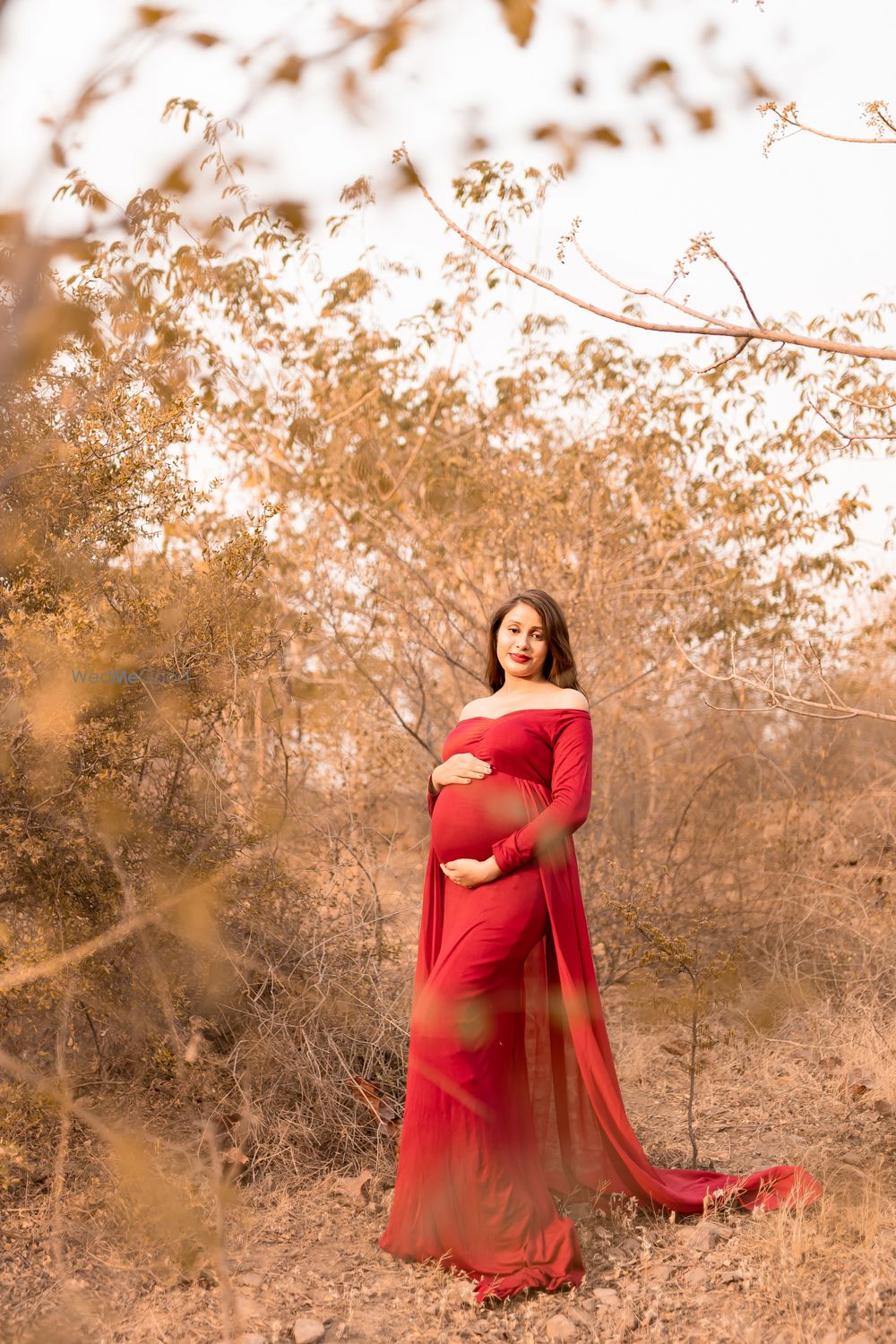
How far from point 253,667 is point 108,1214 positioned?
1905 millimetres

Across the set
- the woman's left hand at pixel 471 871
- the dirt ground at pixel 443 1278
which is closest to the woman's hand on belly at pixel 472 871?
the woman's left hand at pixel 471 871

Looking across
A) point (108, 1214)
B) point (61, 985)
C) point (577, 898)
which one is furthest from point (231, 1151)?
point (577, 898)

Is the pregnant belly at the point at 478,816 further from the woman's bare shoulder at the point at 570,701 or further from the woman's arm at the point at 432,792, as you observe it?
the woman's bare shoulder at the point at 570,701

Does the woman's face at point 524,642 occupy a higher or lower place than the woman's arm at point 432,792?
higher

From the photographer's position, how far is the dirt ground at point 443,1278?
9.96 feet

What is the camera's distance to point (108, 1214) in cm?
362

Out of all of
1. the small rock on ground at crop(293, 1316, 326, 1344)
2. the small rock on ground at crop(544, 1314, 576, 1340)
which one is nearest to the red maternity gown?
the small rock on ground at crop(544, 1314, 576, 1340)

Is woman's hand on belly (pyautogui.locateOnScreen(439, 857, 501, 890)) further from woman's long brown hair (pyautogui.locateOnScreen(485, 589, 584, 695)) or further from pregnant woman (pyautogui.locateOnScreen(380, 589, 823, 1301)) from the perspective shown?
woman's long brown hair (pyautogui.locateOnScreen(485, 589, 584, 695))

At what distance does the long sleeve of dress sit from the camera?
3.36 m

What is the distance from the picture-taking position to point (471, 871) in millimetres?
3443

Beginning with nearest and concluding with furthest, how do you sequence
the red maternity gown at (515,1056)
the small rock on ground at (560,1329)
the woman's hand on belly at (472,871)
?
the small rock on ground at (560,1329) → the red maternity gown at (515,1056) → the woman's hand on belly at (472,871)

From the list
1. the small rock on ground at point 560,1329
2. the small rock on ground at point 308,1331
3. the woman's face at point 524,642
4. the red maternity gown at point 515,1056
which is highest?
the woman's face at point 524,642

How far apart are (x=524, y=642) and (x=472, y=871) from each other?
713mm

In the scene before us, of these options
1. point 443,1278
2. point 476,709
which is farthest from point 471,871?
point 443,1278
